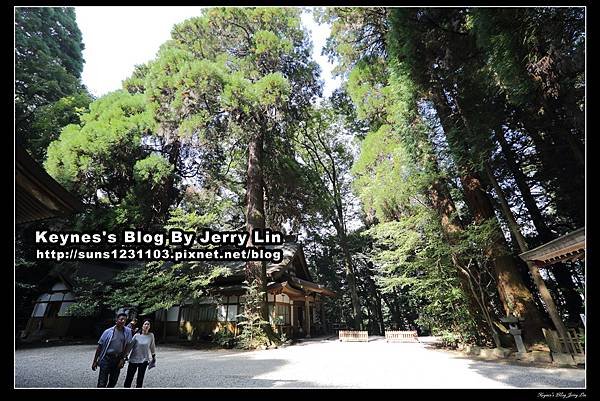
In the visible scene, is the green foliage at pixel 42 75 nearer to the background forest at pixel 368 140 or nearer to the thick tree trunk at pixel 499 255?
the background forest at pixel 368 140

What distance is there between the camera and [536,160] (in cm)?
569

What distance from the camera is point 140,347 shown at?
2.86 meters

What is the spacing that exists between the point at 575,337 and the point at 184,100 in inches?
330

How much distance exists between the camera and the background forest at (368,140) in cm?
480

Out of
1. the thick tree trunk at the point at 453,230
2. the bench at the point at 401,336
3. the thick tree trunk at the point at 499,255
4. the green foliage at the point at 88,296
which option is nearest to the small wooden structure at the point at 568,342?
the thick tree trunk at the point at 499,255

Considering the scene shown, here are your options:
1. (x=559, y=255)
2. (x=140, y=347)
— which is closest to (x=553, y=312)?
(x=559, y=255)

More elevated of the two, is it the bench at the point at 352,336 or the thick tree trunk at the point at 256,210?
the thick tree trunk at the point at 256,210

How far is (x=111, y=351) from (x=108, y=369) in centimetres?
18

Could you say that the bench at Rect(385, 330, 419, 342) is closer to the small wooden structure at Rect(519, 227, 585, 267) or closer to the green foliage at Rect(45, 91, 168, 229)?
the small wooden structure at Rect(519, 227, 585, 267)

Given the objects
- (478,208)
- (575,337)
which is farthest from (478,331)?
(478,208)

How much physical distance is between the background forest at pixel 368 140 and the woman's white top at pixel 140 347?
160 inches

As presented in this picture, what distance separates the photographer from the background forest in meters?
4.80

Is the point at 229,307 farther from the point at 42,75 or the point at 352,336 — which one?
the point at 42,75
